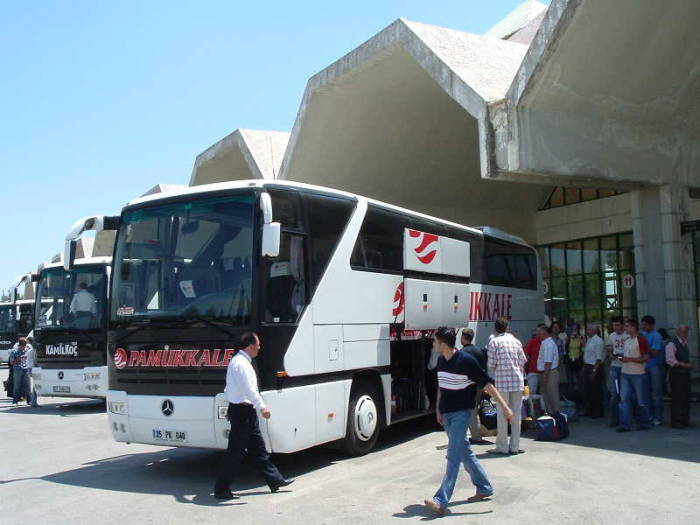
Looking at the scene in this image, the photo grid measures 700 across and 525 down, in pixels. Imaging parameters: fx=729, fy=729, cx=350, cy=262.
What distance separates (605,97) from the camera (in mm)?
15164

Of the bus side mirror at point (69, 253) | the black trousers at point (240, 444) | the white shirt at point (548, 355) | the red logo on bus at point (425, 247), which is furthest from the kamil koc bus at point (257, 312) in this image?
the white shirt at point (548, 355)

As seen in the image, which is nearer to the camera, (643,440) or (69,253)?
(69,253)

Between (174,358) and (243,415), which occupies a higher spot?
(174,358)

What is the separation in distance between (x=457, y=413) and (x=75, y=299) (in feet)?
38.7

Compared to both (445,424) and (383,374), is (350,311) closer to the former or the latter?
(383,374)

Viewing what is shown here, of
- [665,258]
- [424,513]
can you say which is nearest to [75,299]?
[424,513]

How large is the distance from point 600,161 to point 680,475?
28.9 feet

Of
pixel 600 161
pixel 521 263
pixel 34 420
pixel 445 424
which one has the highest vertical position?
pixel 600 161

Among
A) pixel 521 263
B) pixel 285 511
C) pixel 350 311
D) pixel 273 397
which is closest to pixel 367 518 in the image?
pixel 285 511

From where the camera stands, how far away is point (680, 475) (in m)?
7.96

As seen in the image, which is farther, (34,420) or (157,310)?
(34,420)

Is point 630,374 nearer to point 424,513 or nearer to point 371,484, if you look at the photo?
point 371,484

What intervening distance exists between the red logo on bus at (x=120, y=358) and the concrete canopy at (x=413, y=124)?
8885 mm

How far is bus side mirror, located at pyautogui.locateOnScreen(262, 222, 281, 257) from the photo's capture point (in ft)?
25.0
